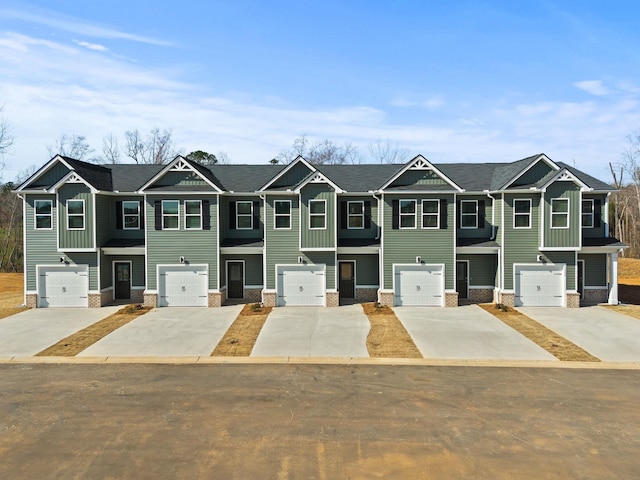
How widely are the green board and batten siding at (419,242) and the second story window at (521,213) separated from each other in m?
3.16

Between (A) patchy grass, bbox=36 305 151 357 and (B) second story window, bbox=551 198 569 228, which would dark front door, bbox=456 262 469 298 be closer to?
→ (B) second story window, bbox=551 198 569 228

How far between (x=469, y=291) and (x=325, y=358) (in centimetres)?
1272

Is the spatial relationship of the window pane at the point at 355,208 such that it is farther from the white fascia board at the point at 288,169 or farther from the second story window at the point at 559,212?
the second story window at the point at 559,212

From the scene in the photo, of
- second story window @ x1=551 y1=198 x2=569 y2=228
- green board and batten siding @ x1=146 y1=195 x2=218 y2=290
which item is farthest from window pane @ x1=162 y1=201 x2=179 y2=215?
second story window @ x1=551 y1=198 x2=569 y2=228

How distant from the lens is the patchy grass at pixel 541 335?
1510 cm

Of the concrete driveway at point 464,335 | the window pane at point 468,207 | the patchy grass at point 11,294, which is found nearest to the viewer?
the concrete driveway at point 464,335

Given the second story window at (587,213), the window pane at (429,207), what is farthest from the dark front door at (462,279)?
the second story window at (587,213)

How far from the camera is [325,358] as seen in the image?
1492cm

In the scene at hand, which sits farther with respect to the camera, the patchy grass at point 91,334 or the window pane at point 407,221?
the window pane at point 407,221

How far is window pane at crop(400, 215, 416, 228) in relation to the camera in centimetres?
2336

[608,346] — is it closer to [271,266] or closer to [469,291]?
[469,291]

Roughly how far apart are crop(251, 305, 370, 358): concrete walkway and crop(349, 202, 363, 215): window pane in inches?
205

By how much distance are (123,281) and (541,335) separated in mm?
20953

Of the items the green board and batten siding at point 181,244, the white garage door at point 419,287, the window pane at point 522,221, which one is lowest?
the white garage door at point 419,287
